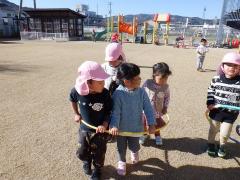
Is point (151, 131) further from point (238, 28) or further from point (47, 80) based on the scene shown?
point (238, 28)

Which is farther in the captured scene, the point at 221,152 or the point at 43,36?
the point at 43,36

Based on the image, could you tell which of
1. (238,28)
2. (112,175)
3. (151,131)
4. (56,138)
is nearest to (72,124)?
(56,138)

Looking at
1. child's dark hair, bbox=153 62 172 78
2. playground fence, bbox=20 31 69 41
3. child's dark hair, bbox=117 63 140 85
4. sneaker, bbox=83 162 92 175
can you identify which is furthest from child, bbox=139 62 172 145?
playground fence, bbox=20 31 69 41

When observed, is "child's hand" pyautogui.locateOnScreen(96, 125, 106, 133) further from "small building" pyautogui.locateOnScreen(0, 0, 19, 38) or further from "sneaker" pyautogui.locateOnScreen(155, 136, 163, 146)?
"small building" pyautogui.locateOnScreen(0, 0, 19, 38)

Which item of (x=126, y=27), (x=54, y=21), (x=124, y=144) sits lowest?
(x=124, y=144)

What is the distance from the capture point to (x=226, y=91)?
12.5 ft

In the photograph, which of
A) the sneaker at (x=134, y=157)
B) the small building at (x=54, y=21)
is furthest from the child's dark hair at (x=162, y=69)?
the small building at (x=54, y=21)

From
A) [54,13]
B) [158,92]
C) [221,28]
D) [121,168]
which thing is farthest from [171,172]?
[54,13]

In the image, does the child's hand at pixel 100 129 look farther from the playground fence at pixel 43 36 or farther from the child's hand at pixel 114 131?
the playground fence at pixel 43 36

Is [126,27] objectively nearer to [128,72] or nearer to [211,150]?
[211,150]

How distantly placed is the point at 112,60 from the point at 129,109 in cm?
103

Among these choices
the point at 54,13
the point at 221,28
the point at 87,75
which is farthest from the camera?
the point at 54,13

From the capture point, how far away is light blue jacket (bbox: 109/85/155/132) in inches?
126

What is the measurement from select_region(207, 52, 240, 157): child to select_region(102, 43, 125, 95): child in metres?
1.46
